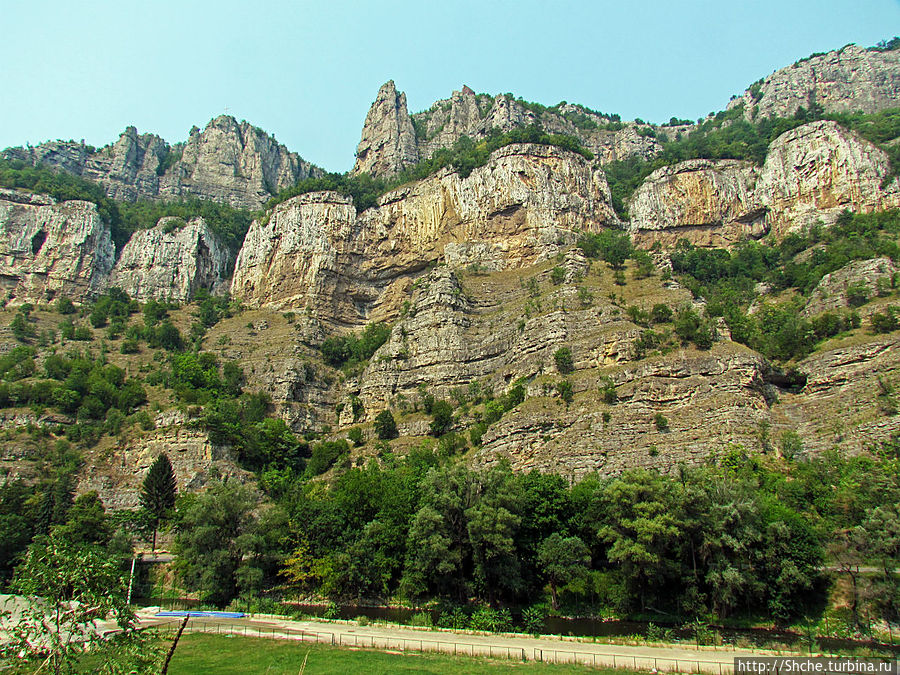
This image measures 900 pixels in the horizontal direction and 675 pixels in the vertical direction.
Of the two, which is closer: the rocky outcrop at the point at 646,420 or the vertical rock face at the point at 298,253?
the rocky outcrop at the point at 646,420

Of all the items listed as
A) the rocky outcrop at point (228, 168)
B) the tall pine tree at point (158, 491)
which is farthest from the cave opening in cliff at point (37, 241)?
the tall pine tree at point (158, 491)

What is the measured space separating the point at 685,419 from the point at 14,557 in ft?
181

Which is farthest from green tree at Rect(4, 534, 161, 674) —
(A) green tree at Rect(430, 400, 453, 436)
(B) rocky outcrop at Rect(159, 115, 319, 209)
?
(B) rocky outcrop at Rect(159, 115, 319, 209)

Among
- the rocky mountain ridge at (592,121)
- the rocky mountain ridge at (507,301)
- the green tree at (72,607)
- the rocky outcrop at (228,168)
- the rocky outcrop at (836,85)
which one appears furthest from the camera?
the rocky outcrop at (228,168)

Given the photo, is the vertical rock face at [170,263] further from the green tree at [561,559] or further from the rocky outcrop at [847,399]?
the rocky outcrop at [847,399]

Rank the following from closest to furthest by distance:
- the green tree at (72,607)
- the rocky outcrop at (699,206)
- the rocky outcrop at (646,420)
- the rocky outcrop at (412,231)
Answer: the green tree at (72,607)
the rocky outcrop at (646,420)
the rocky outcrop at (412,231)
the rocky outcrop at (699,206)

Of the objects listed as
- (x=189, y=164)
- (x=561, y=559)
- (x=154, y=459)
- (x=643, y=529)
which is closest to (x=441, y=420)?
(x=561, y=559)

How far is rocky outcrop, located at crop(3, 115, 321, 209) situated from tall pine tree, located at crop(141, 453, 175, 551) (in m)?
92.9

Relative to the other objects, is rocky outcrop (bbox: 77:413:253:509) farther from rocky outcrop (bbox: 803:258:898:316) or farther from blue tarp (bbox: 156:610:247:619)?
rocky outcrop (bbox: 803:258:898:316)

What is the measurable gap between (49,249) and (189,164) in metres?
50.4

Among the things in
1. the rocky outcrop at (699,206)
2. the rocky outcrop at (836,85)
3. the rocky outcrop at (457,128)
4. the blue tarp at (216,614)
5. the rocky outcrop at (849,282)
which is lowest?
the blue tarp at (216,614)

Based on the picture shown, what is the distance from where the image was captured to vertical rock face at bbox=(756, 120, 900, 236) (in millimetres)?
80938

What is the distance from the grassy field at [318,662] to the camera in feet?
73.1

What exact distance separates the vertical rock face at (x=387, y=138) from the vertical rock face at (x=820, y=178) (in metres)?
71.3
